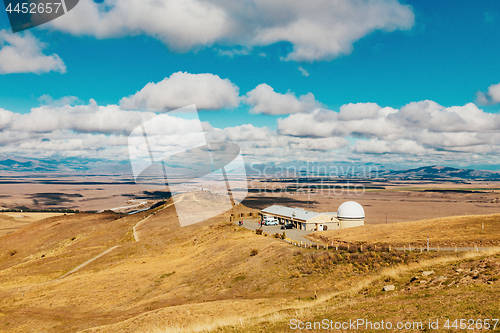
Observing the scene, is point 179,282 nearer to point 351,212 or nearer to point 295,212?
point 295,212

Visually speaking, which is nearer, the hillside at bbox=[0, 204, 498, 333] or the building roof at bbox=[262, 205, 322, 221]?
the hillside at bbox=[0, 204, 498, 333]

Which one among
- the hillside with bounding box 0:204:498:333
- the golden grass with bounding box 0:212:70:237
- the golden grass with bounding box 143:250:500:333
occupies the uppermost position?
the golden grass with bounding box 143:250:500:333

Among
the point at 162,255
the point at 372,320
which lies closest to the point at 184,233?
the point at 162,255

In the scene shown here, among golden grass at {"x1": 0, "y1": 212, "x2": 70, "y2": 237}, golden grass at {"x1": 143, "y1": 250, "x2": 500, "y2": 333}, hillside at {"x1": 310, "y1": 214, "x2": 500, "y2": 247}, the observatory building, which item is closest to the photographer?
golden grass at {"x1": 143, "y1": 250, "x2": 500, "y2": 333}

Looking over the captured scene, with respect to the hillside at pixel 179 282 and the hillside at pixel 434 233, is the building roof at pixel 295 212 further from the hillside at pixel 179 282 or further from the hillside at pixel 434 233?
the hillside at pixel 179 282

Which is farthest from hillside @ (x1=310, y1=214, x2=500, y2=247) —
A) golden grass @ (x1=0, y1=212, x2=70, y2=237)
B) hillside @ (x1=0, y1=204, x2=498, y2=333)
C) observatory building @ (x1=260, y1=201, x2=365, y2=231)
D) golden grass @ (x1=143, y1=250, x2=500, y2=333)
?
golden grass @ (x1=0, y1=212, x2=70, y2=237)

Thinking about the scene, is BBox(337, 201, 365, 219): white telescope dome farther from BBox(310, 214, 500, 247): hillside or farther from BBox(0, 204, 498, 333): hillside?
BBox(0, 204, 498, 333): hillside

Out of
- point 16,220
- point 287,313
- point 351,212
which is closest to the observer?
point 287,313

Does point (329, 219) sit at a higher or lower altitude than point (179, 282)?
higher

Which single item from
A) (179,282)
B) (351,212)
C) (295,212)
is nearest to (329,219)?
(351,212)
